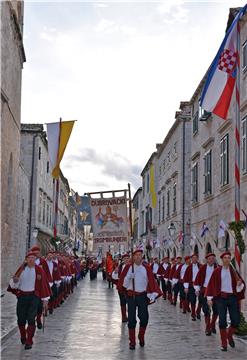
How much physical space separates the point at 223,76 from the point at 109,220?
26.6 feet

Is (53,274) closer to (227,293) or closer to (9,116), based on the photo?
(227,293)

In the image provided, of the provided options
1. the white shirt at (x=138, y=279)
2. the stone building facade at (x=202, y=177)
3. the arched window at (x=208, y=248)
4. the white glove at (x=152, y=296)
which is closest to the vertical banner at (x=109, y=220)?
the stone building facade at (x=202, y=177)

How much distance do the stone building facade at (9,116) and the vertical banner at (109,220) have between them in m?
4.09

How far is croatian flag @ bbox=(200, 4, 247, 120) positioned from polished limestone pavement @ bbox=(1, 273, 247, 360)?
207 inches

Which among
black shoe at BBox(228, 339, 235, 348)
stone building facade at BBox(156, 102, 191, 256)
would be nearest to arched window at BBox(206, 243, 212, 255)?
stone building facade at BBox(156, 102, 191, 256)

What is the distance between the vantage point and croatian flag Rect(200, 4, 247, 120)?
13.5 metres

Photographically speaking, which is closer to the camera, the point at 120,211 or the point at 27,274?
the point at 27,274

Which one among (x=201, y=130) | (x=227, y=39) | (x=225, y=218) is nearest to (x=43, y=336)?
(x=227, y=39)

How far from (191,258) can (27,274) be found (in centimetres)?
692

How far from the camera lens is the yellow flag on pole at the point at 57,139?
22859 mm

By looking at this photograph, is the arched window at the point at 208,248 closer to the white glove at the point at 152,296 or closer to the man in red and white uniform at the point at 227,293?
the man in red and white uniform at the point at 227,293

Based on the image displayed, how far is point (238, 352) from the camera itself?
10266 millimetres

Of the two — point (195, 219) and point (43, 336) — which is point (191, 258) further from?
point (195, 219)

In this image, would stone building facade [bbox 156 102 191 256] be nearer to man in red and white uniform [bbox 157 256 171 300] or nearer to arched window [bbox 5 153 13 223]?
man in red and white uniform [bbox 157 256 171 300]
